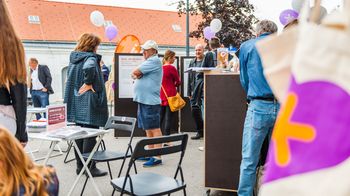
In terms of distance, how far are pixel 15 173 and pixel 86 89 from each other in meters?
2.78

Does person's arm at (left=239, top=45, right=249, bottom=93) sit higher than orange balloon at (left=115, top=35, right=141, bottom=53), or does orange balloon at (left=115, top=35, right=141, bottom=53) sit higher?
orange balloon at (left=115, top=35, right=141, bottom=53)

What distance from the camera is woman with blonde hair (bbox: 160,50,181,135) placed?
5688 millimetres

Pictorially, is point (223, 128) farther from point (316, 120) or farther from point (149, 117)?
point (316, 120)

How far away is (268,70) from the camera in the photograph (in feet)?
1.85

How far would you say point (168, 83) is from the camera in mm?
5922

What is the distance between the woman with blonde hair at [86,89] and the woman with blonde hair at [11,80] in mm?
1684

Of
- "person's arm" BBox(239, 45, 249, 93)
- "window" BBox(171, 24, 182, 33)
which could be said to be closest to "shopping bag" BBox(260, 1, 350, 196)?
"person's arm" BBox(239, 45, 249, 93)

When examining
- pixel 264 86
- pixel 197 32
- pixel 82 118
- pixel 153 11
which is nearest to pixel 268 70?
pixel 264 86

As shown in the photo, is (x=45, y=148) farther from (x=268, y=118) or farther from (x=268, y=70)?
(x=268, y=70)

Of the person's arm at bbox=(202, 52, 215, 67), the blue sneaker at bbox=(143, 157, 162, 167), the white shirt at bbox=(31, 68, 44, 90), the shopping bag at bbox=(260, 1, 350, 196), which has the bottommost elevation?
the blue sneaker at bbox=(143, 157, 162, 167)

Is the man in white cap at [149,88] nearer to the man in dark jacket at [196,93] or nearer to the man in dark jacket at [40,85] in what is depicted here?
the man in dark jacket at [196,93]

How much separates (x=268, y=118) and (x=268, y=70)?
244 centimetres

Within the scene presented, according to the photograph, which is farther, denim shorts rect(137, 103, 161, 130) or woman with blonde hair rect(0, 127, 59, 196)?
denim shorts rect(137, 103, 161, 130)

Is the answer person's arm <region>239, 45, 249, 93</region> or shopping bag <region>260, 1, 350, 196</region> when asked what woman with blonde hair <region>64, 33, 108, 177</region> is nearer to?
person's arm <region>239, 45, 249, 93</region>
